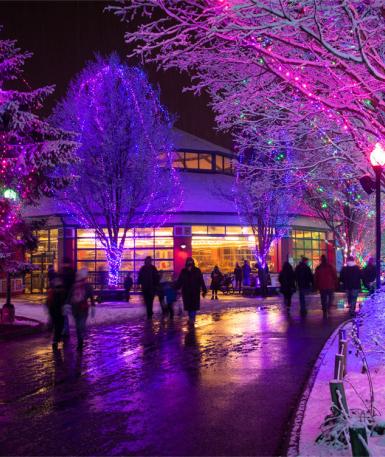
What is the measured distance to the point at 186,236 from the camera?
35.6 m

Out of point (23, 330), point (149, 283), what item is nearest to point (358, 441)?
point (23, 330)

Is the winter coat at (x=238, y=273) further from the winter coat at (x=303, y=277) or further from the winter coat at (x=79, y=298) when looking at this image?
the winter coat at (x=79, y=298)

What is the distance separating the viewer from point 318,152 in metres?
13.4

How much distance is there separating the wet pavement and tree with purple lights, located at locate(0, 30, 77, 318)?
324 cm

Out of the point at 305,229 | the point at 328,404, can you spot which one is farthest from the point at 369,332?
the point at 305,229

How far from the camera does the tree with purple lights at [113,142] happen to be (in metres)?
26.4

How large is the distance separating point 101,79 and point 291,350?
755 inches

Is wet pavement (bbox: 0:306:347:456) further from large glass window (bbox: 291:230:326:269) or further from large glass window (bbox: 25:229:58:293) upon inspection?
large glass window (bbox: 291:230:326:269)

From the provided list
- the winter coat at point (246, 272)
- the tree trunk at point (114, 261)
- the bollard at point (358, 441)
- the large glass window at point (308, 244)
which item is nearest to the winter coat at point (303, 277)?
the tree trunk at point (114, 261)

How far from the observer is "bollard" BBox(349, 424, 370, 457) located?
4.19 metres

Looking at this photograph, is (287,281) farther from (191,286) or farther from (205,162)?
(205,162)

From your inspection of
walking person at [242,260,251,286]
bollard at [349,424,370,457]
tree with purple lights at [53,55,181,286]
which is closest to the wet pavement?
bollard at [349,424,370,457]

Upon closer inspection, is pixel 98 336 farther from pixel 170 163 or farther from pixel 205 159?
pixel 205 159

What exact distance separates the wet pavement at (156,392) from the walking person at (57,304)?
47 centimetres
